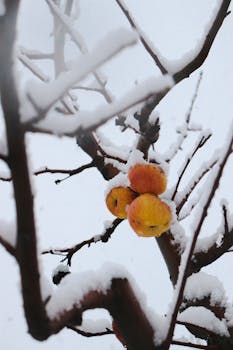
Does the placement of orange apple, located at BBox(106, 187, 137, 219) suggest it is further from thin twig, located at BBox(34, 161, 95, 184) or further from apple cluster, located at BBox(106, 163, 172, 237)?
thin twig, located at BBox(34, 161, 95, 184)

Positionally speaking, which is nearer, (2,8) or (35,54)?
(2,8)

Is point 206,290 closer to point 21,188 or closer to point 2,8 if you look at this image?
point 21,188

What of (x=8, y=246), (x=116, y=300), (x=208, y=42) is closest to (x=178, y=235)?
(x=208, y=42)

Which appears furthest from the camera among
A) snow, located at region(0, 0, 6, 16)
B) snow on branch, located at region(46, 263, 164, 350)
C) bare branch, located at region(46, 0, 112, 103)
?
bare branch, located at region(46, 0, 112, 103)


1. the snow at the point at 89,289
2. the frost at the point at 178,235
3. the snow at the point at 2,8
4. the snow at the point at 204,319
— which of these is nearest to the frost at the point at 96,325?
the snow at the point at 204,319

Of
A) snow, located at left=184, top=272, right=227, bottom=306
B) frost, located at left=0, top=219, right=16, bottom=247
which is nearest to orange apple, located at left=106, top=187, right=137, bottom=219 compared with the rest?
snow, located at left=184, top=272, right=227, bottom=306

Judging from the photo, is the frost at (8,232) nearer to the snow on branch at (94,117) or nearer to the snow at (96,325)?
the snow on branch at (94,117)
